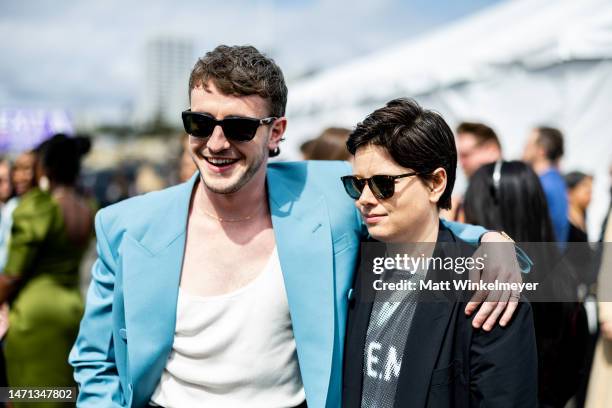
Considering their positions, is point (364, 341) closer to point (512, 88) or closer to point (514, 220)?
point (514, 220)

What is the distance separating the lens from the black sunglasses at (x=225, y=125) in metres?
1.84

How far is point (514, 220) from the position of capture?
248cm

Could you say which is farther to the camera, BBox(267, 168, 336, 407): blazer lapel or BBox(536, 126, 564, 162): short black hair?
BBox(536, 126, 564, 162): short black hair

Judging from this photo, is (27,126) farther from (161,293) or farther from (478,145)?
(161,293)

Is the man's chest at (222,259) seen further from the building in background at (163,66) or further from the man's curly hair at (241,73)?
the building in background at (163,66)

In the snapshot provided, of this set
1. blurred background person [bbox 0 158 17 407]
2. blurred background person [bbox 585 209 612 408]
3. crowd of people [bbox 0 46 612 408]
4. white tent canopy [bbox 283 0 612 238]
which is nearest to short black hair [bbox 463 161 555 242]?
crowd of people [bbox 0 46 612 408]

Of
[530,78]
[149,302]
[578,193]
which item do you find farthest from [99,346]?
[530,78]

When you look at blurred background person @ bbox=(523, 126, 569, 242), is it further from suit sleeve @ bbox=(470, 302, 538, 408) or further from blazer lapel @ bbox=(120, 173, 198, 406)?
blazer lapel @ bbox=(120, 173, 198, 406)

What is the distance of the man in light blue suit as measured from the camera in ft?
6.05

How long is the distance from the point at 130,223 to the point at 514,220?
1694mm

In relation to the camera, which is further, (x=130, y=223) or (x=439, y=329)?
(x=130, y=223)

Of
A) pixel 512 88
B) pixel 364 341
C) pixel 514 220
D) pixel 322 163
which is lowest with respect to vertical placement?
pixel 364 341

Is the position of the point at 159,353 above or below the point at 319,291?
below

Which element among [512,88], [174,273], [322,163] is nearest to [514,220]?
[322,163]
